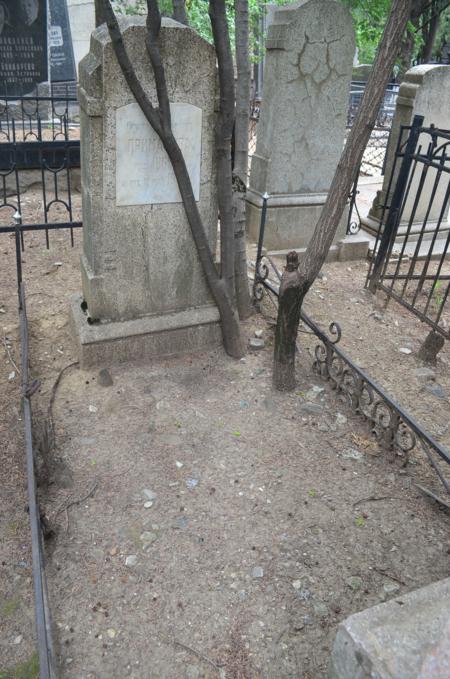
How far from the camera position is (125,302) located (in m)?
3.94

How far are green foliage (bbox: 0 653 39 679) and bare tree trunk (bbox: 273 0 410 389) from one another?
226 centimetres

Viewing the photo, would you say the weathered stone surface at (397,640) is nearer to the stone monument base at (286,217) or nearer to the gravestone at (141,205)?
the gravestone at (141,205)

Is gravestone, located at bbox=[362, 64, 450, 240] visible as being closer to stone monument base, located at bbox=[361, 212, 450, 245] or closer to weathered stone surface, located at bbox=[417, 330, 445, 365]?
stone monument base, located at bbox=[361, 212, 450, 245]

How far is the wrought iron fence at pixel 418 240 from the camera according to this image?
4871mm

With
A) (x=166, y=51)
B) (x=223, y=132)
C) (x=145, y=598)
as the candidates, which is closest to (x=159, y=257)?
(x=223, y=132)

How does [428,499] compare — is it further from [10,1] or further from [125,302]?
[10,1]

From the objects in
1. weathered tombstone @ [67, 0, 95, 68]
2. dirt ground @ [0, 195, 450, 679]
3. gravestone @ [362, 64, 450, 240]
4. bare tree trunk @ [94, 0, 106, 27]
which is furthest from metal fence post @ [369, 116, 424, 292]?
weathered tombstone @ [67, 0, 95, 68]

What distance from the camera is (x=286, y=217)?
623cm

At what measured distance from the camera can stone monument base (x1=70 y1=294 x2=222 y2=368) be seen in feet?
12.8

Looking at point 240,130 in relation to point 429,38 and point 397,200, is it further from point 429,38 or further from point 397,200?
point 429,38

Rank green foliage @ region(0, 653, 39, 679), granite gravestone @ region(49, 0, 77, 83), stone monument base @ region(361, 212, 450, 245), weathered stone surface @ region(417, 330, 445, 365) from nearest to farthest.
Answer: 1. green foliage @ region(0, 653, 39, 679)
2. weathered stone surface @ region(417, 330, 445, 365)
3. stone monument base @ region(361, 212, 450, 245)
4. granite gravestone @ region(49, 0, 77, 83)

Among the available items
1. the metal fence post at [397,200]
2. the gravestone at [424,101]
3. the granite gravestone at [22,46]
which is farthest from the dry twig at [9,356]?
the granite gravestone at [22,46]

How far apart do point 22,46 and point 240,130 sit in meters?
7.38

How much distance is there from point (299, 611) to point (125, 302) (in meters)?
2.26
